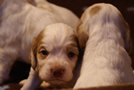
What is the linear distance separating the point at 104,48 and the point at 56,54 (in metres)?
0.35

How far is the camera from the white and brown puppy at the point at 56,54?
1.72 metres

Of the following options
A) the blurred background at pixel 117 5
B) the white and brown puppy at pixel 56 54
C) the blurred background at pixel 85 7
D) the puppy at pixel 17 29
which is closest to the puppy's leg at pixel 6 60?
the puppy at pixel 17 29

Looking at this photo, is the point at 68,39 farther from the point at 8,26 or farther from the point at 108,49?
the point at 8,26

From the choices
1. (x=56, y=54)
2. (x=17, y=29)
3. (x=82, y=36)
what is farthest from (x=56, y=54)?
(x=17, y=29)

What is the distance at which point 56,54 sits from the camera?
1.80 m

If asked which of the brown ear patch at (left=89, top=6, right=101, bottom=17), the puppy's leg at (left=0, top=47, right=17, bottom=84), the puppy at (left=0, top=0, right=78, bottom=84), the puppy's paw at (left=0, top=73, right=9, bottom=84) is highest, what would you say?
the brown ear patch at (left=89, top=6, right=101, bottom=17)

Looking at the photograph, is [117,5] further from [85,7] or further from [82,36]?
[82,36]

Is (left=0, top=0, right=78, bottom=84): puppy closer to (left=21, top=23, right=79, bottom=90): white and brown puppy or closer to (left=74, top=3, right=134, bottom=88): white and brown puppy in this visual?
(left=21, top=23, right=79, bottom=90): white and brown puppy

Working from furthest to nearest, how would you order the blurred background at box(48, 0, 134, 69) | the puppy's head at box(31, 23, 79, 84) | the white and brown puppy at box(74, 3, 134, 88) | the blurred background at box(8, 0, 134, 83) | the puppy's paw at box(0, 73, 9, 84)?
the blurred background at box(48, 0, 134, 69)
the blurred background at box(8, 0, 134, 83)
the puppy's paw at box(0, 73, 9, 84)
the puppy's head at box(31, 23, 79, 84)
the white and brown puppy at box(74, 3, 134, 88)

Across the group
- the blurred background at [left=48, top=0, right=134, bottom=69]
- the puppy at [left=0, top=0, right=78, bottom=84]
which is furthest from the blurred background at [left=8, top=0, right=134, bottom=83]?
the puppy at [left=0, top=0, right=78, bottom=84]

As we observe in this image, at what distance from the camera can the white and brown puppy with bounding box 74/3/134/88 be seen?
1608mm

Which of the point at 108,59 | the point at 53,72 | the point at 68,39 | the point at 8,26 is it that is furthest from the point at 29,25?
the point at 108,59

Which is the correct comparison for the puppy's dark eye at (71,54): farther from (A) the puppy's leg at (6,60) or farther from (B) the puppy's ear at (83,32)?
(A) the puppy's leg at (6,60)

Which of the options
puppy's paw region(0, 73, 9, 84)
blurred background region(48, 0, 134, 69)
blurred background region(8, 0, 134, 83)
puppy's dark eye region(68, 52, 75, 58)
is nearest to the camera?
puppy's dark eye region(68, 52, 75, 58)
